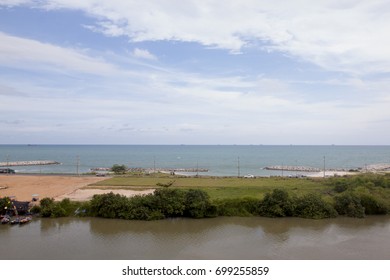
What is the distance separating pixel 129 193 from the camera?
33281 millimetres

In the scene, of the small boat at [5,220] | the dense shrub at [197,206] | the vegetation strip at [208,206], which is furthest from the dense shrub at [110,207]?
the small boat at [5,220]

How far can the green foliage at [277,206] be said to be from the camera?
947 inches

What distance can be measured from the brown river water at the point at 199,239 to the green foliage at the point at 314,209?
65 centimetres

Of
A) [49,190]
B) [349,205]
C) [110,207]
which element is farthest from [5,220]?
[349,205]

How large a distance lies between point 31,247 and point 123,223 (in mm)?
6453

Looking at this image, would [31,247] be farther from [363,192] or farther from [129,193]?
[363,192]

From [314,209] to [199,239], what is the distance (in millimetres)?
10011

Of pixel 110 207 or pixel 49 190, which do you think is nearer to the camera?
pixel 110 207

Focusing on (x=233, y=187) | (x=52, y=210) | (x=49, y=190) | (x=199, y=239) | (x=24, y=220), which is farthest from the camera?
(x=233, y=187)

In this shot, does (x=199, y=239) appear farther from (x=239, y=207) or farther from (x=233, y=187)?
(x=233, y=187)

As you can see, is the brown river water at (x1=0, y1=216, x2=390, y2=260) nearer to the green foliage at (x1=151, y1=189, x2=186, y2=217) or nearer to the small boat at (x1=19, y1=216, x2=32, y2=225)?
the small boat at (x1=19, y1=216, x2=32, y2=225)

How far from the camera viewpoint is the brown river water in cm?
1705

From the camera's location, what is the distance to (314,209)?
78.8 feet

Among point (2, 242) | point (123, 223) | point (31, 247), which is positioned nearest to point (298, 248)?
point (123, 223)
